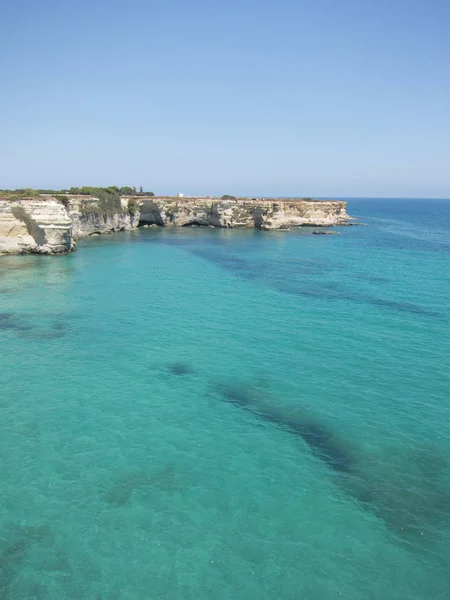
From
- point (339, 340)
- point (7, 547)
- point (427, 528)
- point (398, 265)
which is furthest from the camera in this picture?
point (398, 265)

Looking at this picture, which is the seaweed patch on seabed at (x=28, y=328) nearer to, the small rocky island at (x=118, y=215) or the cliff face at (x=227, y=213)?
the small rocky island at (x=118, y=215)

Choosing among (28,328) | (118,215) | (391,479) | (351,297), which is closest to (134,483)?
(391,479)

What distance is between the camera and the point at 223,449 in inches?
661

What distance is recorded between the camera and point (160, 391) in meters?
21.3

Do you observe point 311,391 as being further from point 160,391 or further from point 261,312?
point 261,312

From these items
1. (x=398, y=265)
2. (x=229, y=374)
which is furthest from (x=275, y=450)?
(x=398, y=265)

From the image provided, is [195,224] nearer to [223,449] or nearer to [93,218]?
[93,218]

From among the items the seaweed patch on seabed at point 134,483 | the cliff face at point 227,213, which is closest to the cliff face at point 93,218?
the cliff face at point 227,213

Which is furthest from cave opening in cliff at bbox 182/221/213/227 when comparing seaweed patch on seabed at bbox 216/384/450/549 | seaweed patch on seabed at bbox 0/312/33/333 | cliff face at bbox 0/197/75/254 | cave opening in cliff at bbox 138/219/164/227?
seaweed patch on seabed at bbox 216/384/450/549

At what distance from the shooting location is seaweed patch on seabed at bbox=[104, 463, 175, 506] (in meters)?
14.1

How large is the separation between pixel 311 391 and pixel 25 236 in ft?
155

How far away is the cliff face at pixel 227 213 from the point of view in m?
94.9

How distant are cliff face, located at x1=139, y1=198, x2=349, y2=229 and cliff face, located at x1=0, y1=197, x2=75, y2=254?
3956cm

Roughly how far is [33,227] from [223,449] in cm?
4705
